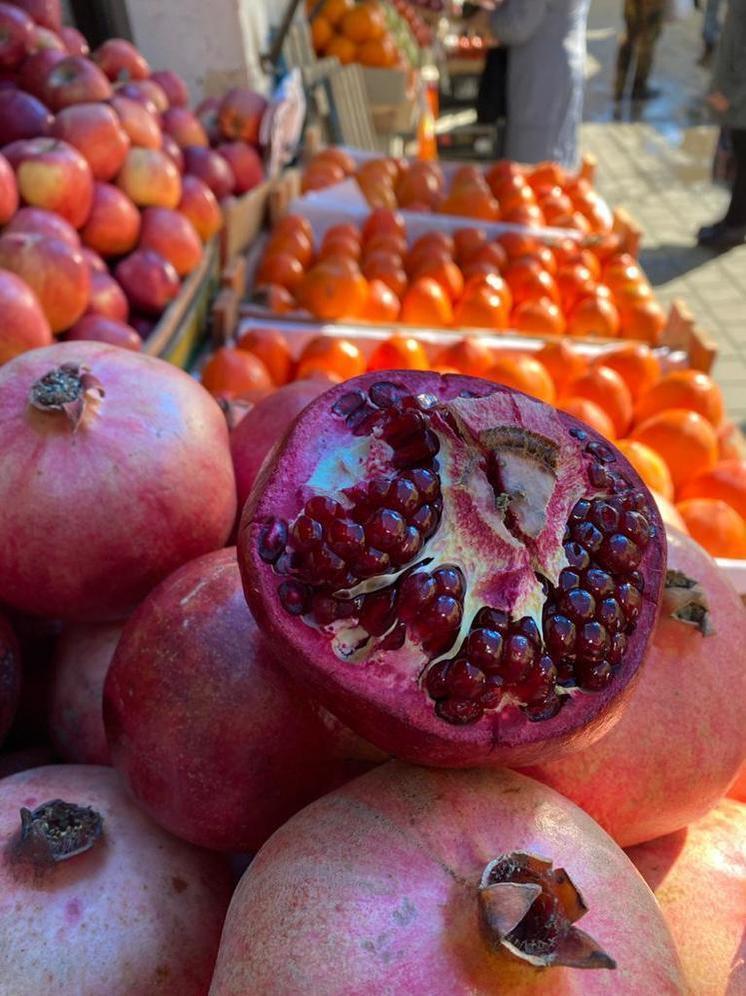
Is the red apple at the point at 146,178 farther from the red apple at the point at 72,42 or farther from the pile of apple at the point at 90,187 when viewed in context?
the red apple at the point at 72,42

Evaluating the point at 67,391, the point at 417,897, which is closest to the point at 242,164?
the point at 67,391

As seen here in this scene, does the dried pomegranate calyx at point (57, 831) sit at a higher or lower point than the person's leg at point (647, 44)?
higher

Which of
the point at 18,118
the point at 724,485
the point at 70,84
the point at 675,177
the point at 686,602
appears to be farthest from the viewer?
the point at 675,177

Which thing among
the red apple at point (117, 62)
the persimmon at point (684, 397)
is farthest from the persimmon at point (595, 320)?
the red apple at point (117, 62)

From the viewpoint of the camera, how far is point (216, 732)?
755mm

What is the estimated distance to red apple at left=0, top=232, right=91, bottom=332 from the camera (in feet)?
6.02

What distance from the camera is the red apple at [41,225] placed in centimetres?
199

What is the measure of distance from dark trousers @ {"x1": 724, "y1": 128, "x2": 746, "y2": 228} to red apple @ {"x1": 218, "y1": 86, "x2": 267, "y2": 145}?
9.92 ft

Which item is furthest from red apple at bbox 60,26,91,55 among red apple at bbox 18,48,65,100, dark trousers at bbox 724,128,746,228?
dark trousers at bbox 724,128,746,228

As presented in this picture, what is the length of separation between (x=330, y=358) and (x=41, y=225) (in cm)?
75

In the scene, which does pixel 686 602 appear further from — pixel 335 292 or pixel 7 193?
pixel 335 292

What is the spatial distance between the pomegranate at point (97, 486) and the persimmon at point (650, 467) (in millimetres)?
1058

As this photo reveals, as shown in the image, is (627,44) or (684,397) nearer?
(684,397)

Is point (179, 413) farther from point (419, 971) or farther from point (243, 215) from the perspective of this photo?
point (243, 215)
